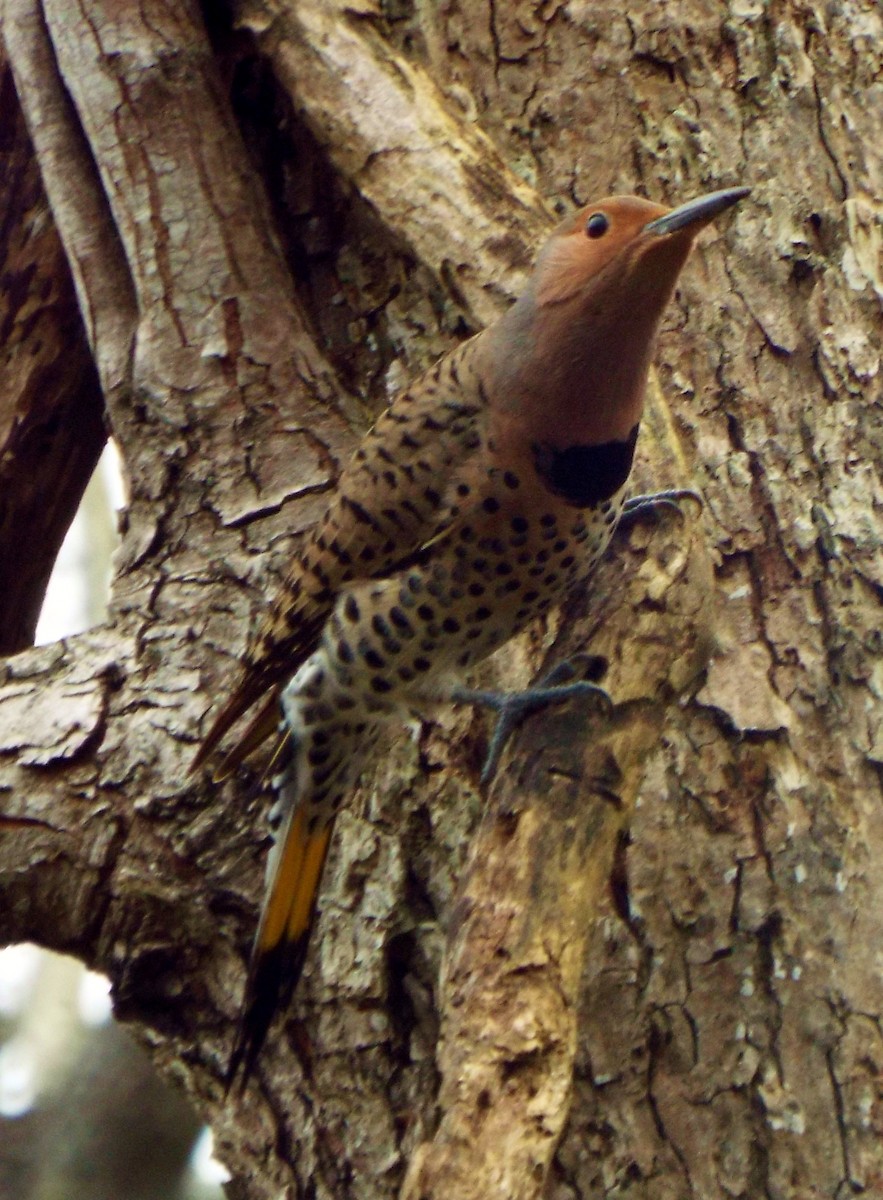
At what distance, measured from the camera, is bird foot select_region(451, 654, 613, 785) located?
216cm

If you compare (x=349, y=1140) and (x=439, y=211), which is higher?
(x=439, y=211)

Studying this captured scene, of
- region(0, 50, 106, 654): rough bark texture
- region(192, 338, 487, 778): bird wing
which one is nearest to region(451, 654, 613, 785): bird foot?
region(192, 338, 487, 778): bird wing

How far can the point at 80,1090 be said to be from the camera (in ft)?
17.5

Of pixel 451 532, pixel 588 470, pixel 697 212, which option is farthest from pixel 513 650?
pixel 697 212

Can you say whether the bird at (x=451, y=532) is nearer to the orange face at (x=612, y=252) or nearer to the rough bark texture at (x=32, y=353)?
the orange face at (x=612, y=252)

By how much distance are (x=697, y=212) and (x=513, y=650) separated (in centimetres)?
99

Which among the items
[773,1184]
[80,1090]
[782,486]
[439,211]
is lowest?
[80,1090]

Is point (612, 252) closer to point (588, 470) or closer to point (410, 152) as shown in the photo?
point (588, 470)

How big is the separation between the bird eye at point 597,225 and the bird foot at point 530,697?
773 mm

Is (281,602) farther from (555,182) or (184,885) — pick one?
(555,182)

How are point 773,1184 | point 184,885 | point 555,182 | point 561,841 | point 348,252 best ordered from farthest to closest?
point 348,252, point 555,182, point 184,885, point 773,1184, point 561,841

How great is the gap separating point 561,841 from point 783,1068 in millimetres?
779

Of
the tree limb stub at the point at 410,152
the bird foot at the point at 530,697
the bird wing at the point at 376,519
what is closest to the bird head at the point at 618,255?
the tree limb stub at the point at 410,152

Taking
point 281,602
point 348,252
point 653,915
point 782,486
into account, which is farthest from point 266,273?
point 653,915
